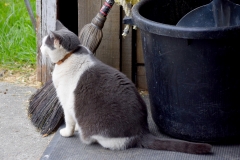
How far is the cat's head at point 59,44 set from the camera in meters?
2.98

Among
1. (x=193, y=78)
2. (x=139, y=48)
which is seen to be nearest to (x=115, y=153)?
(x=193, y=78)

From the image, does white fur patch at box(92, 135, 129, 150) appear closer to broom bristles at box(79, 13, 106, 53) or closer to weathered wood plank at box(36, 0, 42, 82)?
broom bristles at box(79, 13, 106, 53)

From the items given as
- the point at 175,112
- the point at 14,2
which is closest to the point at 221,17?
the point at 175,112

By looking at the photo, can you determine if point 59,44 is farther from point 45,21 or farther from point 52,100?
point 45,21

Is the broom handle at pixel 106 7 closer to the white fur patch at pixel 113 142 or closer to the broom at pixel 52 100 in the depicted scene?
the broom at pixel 52 100

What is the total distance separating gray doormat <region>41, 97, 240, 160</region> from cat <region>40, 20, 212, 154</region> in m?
0.04

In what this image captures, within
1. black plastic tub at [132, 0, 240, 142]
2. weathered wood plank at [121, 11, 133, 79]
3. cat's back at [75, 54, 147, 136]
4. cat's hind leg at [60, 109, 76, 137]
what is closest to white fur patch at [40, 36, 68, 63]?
cat's back at [75, 54, 147, 136]

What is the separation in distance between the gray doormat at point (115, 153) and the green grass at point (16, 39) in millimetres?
1406

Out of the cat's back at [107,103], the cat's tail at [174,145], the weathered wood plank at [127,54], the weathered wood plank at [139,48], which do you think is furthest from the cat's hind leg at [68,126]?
the weathered wood plank at [139,48]

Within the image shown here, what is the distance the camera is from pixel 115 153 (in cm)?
307

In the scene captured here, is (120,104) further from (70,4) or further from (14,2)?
(14,2)

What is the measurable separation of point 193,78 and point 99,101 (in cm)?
58

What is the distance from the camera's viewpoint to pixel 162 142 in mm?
3049

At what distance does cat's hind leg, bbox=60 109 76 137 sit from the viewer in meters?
3.17
